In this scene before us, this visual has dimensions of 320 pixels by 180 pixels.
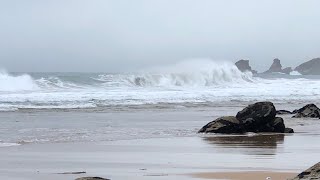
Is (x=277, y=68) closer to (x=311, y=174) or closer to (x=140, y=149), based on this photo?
(x=140, y=149)

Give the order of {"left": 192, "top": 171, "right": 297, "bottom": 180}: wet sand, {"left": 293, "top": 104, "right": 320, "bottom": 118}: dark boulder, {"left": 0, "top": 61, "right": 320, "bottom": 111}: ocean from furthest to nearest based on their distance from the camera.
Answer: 1. {"left": 0, "top": 61, "right": 320, "bottom": 111}: ocean
2. {"left": 293, "top": 104, "right": 320, "bottom": 118}: dark boulder
3. {"left": 192, "top": 171, "right": 297, "bottom": 180}: wet sand

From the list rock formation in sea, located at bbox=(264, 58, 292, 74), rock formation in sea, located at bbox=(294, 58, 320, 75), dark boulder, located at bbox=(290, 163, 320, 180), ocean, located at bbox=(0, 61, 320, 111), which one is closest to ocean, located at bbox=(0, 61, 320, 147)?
ocean, located at bbox=(0, 61, 320, 111)

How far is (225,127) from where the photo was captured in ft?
49.2

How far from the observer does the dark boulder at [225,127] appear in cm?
1496

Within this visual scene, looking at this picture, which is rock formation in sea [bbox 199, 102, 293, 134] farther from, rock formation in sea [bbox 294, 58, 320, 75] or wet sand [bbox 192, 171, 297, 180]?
rock formation in sea [bbox 294, 58, 320, 75]

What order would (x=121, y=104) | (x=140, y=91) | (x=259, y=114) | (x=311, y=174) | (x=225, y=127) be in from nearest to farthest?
(x=311, y=174)
(x=225, y=127)
(x=259, y=114)
(x=121, y=104)
(x=140, y=91)

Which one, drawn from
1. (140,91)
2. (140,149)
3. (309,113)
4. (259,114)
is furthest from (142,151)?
(140,91)

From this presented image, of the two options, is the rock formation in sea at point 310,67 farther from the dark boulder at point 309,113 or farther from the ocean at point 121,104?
the dark boulder at point 309,113

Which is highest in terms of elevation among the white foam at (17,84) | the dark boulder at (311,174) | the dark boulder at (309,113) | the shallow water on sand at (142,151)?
the white foam at (17,84)

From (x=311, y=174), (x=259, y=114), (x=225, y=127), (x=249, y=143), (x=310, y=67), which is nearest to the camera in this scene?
(x=311, y=174)

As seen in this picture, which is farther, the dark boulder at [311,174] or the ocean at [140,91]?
the ocean at [140,91]

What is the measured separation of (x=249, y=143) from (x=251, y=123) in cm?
309

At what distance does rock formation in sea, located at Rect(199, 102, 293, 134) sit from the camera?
49.3 ft

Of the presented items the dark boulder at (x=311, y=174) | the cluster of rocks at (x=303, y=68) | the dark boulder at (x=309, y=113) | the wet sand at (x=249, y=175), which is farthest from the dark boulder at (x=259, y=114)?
the cluster of rocks at (x=303, y=68)
